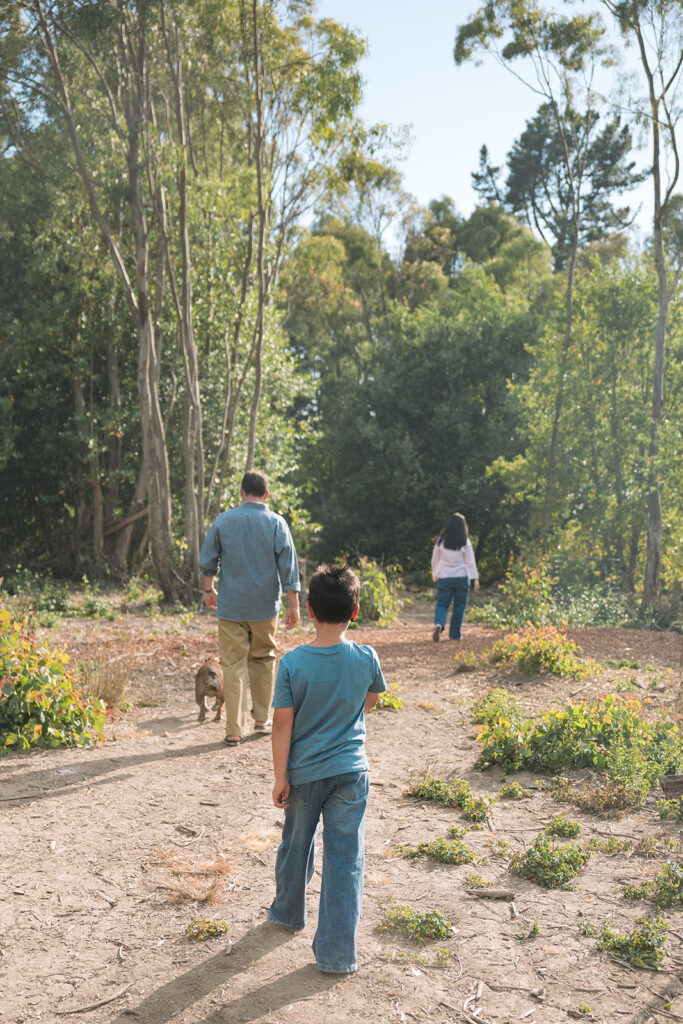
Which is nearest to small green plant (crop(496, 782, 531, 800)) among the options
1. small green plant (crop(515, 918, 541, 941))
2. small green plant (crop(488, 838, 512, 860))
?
small green plant (crop(488, 838, 512, 860))

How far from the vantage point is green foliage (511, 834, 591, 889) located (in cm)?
418

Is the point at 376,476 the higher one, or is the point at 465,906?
the point at 376,476

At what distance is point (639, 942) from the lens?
3461mm

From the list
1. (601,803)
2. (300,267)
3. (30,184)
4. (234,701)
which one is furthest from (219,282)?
(601,803)

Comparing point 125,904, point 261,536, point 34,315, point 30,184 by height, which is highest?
point 30,184

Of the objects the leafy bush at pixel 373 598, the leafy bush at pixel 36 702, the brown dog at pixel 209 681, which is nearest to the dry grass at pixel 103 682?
the leafy bush at pixel 36 702

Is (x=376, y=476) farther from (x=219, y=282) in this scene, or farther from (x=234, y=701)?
(x=234, y=701)

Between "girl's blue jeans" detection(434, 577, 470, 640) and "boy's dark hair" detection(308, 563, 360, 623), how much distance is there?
296 inches

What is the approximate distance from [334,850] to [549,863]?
150 centimetres

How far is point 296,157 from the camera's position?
54.3 ft

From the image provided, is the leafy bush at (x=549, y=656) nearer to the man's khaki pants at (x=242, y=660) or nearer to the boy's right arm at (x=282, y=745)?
the man's khaki pants at (x=242, y=660)

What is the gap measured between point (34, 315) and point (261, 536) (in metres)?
13.9

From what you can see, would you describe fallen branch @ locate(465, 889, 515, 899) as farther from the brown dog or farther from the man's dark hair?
the brown dog

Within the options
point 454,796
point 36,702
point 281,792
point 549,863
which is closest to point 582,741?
point 454,796
